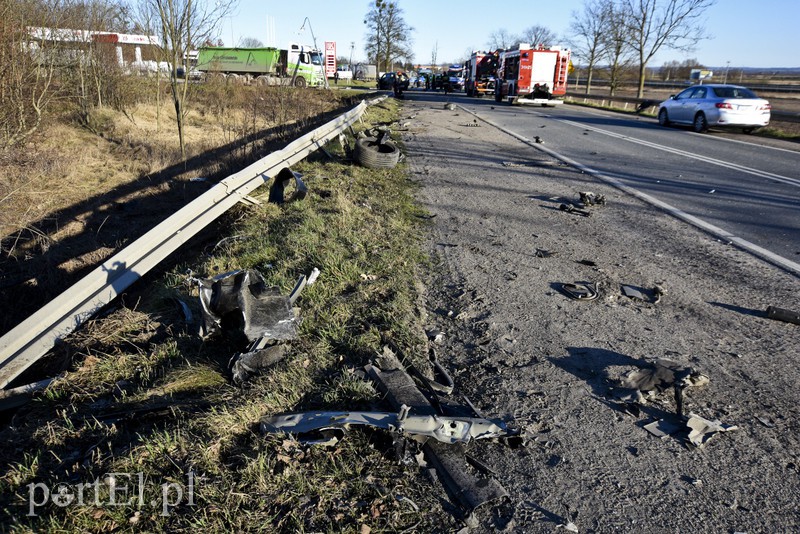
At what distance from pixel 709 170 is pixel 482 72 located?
34610 millimetres

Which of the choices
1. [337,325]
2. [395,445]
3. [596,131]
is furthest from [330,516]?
[596,131]

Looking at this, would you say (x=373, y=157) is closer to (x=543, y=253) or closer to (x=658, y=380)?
(x=543, y=253)

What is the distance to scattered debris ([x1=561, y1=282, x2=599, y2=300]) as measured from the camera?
398 centimetres

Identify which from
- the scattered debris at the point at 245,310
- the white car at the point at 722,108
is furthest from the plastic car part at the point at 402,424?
the white car at the point at 722,108

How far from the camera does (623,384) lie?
2875 mm

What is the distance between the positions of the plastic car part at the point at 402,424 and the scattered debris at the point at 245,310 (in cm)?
81

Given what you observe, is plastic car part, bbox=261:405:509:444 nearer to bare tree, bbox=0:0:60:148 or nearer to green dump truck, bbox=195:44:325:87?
bare tree, bbox=0:0:60:148

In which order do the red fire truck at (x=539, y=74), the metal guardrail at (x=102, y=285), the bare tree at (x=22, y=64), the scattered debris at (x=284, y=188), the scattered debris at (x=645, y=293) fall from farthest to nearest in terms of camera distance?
the red fire truck at (x=539, y=74) < the bare tree at (x=22, y=64) < the scattered debris at (x=284, y=188) < the scattered debris at (x=645, y=293) < the metal guardrail at (x=102, y=285)

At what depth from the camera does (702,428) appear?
2506 mm

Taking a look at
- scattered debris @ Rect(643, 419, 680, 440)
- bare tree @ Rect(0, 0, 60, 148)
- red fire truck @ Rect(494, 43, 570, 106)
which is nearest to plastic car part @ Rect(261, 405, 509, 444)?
scattered debris @ Rect(643, 419, 680, 440)

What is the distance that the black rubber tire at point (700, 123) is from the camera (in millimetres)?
16766

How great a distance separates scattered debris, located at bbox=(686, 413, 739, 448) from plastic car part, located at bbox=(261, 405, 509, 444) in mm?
873

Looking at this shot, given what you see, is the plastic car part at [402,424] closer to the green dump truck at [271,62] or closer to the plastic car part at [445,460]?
the plastic car part at [445,460]

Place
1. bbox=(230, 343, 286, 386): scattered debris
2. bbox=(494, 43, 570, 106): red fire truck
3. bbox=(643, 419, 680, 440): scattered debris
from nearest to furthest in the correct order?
1. bbox=(643, 419, 680, 440): scattered debris
2. bbox=(230, 343, 286, 386): scattered debris
3. bbox=(494, 43, 570, 106): red fire truck
